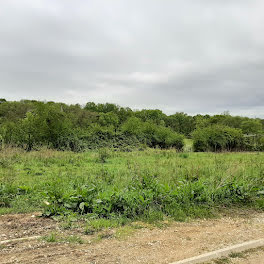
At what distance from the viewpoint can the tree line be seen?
21.4 m

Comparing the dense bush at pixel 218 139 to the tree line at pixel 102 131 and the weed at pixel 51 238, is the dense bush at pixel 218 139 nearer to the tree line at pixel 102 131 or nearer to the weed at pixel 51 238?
the tree line at pixel 102 131

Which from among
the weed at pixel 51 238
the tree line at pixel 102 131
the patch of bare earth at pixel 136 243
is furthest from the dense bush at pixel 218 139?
the weed at pixel 51 238

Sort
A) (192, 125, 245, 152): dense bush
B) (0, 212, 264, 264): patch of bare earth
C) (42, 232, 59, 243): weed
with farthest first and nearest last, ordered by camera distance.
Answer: (192, 125, 245, 152): dense bush
(42, 232, 59, 243): weed
(0, 212, 264, 264): patch of bare earth

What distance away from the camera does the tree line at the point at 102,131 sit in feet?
70.2

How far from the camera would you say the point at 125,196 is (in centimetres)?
557

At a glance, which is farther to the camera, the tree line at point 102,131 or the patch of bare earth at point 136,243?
the tree line at point 102,131

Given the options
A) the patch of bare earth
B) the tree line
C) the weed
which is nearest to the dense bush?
the tree line

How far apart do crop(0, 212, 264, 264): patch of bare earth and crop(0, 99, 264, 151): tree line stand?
12.4m

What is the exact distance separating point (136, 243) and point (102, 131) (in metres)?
19.2

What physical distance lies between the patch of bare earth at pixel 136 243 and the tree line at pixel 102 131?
40.8 feet

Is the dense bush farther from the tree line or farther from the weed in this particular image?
the weed

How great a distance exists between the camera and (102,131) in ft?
75.5

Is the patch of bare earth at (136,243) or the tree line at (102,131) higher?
the tree line at (102,131)

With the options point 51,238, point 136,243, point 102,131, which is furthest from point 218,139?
point 51,238
